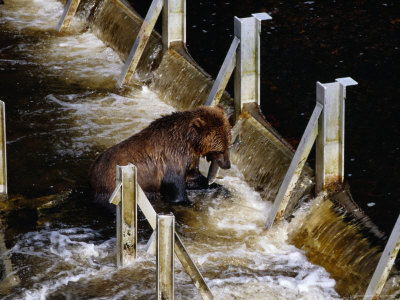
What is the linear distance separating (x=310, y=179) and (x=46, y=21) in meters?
10.3

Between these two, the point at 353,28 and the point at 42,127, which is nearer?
the point at 42,127

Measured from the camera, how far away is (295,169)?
8.72 meters

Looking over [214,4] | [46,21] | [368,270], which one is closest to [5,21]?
[46,21]

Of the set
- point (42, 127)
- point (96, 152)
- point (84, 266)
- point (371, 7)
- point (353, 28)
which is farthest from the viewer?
point (371, 7)

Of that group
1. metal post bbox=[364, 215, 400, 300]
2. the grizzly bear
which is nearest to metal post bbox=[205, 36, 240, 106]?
the grizzly bear

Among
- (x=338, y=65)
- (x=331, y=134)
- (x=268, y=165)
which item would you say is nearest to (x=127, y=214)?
(x=331, y=134)

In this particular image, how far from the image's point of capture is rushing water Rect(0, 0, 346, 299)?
812cm

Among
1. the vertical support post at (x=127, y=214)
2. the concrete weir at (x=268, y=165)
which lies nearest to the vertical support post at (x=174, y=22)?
the concrete weir at (x=268, y=165)

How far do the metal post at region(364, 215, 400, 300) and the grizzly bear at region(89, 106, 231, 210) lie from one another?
2.77m

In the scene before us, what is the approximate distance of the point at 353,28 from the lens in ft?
52.3

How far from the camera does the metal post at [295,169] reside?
8.55 metres

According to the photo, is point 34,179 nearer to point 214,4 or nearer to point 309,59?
point 309,59

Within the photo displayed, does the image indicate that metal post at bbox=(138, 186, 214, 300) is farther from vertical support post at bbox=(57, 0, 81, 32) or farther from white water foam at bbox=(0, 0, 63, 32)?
white water foam at bbox=(0, 0, 63, 32)

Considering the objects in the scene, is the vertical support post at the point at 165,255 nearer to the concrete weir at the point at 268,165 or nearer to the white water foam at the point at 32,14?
the concrete weir at the point at 268,165
